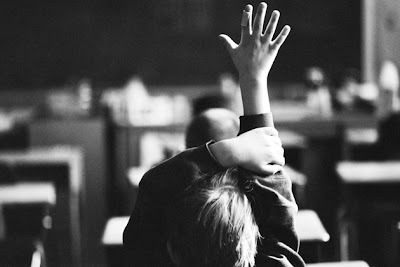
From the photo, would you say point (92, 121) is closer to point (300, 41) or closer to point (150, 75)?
point (150, 75)

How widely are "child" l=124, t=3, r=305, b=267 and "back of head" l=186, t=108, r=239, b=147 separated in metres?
0.41

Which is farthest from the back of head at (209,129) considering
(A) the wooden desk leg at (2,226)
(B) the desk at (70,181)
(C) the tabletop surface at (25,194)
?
(B) the desk at (70,181)

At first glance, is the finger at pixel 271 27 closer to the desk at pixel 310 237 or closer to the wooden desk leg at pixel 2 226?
the desk at pixel 310 237

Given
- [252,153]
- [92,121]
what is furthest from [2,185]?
[252,153]

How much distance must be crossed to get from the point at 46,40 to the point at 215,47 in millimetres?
1413

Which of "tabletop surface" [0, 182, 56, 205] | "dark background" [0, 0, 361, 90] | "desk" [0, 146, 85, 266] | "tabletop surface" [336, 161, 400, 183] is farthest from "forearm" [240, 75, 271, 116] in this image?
"dark background" [0, 0, 361, 90]

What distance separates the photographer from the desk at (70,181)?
142 inches

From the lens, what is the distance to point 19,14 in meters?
5.53

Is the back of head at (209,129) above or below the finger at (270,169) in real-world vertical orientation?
above

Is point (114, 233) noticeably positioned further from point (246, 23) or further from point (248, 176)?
point (246, 23)

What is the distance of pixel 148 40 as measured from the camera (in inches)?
221

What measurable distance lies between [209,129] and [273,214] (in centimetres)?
50

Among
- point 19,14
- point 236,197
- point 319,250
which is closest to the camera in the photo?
point 236,197

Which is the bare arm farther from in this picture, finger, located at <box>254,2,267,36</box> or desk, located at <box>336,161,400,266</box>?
desk, located at <box>336,161,400,266</box>
